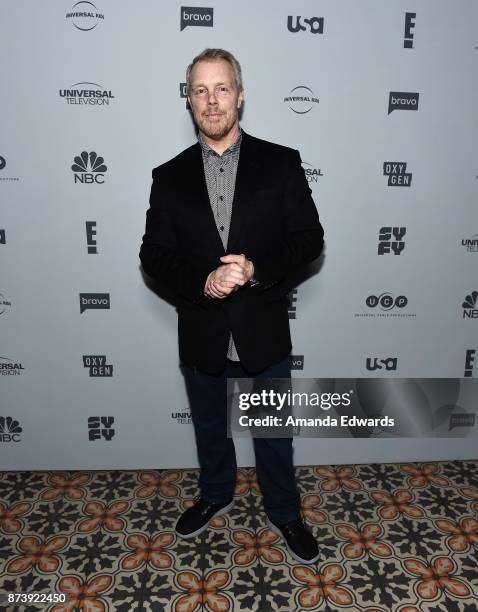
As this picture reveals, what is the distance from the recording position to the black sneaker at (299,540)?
2.19 meters

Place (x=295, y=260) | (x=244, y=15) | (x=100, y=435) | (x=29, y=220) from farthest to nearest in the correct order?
(x=100, y=435) < (x=29, y=220) < (x=244, y=15) < (x=295, y=260)

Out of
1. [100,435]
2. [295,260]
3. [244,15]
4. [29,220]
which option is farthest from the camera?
[100,435]

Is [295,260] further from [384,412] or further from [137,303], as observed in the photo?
[384,412]

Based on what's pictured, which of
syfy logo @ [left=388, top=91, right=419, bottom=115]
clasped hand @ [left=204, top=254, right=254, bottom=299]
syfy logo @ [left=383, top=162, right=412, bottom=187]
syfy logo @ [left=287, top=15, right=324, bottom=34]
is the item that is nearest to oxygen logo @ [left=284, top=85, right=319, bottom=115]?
syfy logo @ [left=287, top=15, right=324, bottom=34]

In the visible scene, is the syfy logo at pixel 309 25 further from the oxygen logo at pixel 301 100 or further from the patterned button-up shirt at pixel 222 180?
the patterned button-up shirt at pixel 222 180

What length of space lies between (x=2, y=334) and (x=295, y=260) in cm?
166

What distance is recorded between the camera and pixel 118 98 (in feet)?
7.66

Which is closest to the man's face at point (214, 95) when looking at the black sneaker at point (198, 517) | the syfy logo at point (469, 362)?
the black sneaker at point (198, 517)

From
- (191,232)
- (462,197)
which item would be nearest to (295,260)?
(191,232)

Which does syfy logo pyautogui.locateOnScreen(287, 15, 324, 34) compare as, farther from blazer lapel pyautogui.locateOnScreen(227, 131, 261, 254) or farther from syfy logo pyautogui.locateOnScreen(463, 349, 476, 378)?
syfy logo pyautogui.locateOnScreen(463, 349, 476, 378)

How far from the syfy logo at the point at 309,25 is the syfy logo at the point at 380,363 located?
1.72m

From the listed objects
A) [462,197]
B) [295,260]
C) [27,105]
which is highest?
[27,105]

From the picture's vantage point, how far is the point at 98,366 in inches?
106
